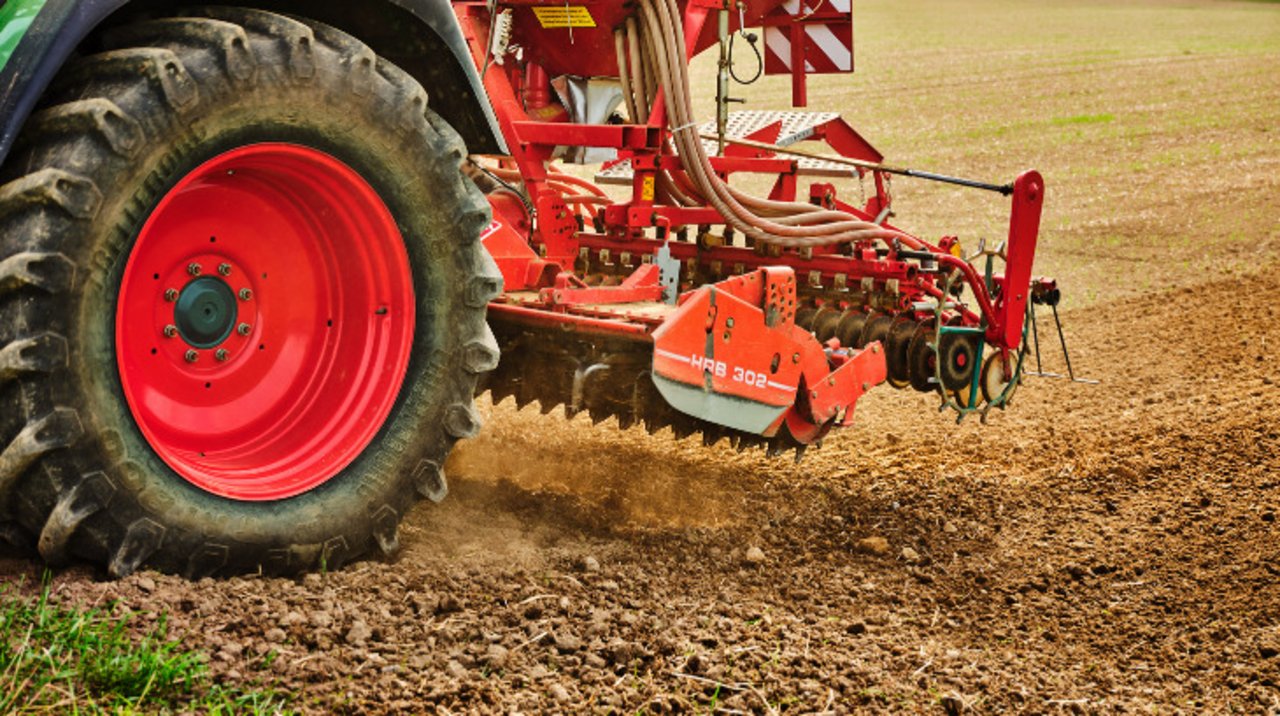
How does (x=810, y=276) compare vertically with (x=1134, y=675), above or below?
above

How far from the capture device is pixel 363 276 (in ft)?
12.5

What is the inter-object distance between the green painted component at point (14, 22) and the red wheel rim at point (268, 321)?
0.51 meters

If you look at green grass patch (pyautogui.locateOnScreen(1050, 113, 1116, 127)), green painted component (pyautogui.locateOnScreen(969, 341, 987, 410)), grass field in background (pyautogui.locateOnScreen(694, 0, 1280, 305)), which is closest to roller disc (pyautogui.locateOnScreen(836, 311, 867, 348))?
green painted component (pyautogui.locateOnScreen(969, 341, 987, 410))

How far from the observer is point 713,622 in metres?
3.72

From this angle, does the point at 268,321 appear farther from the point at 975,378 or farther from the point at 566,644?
the point at 975,378

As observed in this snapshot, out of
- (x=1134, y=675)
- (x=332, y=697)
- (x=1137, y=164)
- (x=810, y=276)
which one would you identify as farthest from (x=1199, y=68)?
(x=332, y=697)

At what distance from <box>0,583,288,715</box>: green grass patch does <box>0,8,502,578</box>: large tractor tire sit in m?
0.19

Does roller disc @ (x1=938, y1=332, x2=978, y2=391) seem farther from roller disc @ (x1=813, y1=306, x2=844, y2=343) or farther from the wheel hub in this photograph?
the wheel hub

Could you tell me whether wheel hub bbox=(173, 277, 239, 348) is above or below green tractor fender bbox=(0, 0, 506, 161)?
below

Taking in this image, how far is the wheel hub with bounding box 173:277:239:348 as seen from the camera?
3467 millimetres

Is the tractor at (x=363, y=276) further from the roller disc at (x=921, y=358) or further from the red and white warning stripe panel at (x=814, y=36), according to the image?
the red and white warning stripe panel at (x=814, y=36)

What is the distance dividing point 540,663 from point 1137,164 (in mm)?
16064

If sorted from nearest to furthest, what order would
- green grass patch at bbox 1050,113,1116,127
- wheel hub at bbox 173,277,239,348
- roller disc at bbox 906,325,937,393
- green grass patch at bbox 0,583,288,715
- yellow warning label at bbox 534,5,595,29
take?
1. green grass patch at bbox 0,583,288,715
2. wheel hub at bbox 173,277,239,348
3. yellow warning label at bbox 534,5,595,29
4. roller disc at bbox 906,325,937,393
5. green grass patch at bbox 1050,113,1116,127

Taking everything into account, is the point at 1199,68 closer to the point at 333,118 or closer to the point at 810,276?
the point at 810,276
